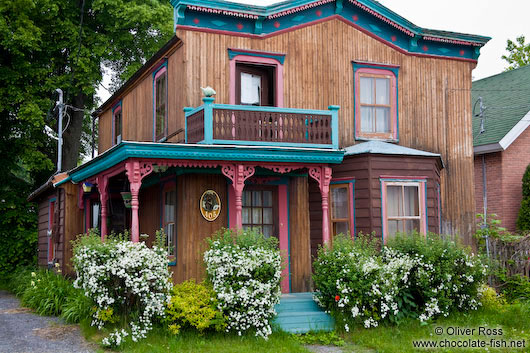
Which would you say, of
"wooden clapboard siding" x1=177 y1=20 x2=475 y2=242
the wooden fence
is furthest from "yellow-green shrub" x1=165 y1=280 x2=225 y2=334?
the wooden fence

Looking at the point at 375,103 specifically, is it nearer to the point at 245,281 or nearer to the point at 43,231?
the point at 245,281

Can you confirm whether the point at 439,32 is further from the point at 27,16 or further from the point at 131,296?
the point at 27,16

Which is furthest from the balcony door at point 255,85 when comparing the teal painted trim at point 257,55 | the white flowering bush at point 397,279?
the white flowering bush at point 397,279

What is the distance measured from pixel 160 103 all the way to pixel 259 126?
13.2 ft

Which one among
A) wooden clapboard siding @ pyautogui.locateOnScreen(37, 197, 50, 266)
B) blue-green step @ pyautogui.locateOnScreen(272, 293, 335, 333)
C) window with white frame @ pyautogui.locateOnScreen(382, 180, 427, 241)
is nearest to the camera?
blue-green step @ pyautogui.locateOnScreen(272, 293, 335, 333)

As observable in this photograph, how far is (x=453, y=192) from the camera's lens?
1711 cm

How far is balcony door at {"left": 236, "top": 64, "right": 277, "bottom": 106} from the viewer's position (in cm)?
1515

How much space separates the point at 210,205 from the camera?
45.9ft

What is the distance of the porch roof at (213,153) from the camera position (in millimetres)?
12047

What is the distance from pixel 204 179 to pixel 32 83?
13823 mm

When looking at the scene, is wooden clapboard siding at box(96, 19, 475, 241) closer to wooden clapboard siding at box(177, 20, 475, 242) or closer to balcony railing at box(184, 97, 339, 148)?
wooden clapboard siding at box(177, 20, 475, 242)

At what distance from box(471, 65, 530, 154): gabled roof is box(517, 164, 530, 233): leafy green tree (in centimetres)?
121

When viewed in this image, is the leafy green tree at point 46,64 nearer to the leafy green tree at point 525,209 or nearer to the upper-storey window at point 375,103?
the upper-storey window at point 375,103

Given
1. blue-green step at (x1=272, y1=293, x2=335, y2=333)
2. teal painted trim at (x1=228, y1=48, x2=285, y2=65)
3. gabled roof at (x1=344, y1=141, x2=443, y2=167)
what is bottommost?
blue-green step at (x1=272, y1=293, x2=335, y2=333)
